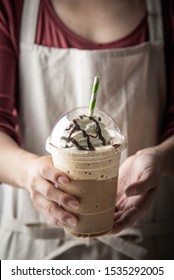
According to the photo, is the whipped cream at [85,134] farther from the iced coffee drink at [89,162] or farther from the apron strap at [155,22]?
the apron strap at [155,22]

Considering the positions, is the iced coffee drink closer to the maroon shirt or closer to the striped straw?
the striped straw

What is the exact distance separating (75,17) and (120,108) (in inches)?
8.1

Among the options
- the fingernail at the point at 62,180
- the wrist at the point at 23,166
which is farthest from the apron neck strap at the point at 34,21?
the fingernail at the point at 62,180

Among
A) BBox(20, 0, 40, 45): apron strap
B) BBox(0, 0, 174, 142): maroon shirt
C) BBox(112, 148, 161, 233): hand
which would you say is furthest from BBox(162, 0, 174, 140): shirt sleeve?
BBox(20, 0, 40, 45): apron strap

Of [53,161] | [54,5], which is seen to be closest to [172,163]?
[53,161]

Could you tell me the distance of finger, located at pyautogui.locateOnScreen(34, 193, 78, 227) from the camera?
29.2 inches

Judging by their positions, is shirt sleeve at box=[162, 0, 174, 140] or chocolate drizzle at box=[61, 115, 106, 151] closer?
chocolate drizzle at box=[61, 115, 106, 151]

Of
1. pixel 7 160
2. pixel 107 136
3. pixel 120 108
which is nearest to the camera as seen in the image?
pixel 107 136

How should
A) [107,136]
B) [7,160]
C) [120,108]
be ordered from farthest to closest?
[120,108]
[7,160]
[107,136]

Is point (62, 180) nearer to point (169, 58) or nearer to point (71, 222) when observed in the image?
point (71, 222)

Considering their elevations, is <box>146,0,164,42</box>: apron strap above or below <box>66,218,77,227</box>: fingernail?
above
